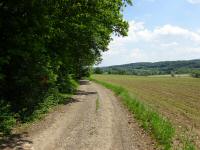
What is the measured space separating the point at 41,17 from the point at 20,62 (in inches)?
97.5

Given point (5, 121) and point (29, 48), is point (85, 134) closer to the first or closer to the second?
point (5, 121)

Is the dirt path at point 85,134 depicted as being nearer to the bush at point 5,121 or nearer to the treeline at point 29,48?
the bush at point 5,121

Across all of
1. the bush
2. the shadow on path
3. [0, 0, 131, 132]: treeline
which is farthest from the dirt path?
[0, 0, 131, 132]: treeline

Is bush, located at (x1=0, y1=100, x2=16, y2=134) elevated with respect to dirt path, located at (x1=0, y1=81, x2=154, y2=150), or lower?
elevated

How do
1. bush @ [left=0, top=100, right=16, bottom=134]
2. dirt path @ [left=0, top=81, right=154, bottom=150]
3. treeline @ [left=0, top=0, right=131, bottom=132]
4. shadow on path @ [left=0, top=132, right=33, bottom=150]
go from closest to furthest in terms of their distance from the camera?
shadow on path @ [left=0, top=132, right=33, bottom=150] → dirt path @ [left=0, top=81, right=154, bottom=150] → bush @ [left=0, top=100, right=16, bottom=134] → treeline @ [left=0, top=0, right=131, bottom=132]

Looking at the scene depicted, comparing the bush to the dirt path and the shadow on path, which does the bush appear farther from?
the dirt path

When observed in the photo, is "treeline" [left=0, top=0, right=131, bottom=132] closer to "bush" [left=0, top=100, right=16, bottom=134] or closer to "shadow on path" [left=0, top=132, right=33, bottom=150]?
"bush" [left=0, top=100, right=16, bottom=134]

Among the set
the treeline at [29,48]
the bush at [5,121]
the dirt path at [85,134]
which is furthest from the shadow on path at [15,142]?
the treeline at [29,48]

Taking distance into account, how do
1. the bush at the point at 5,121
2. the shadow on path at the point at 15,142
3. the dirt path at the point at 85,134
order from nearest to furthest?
1. the shadow on path at the point at 15,142
2. the dirt path at the point at 85,134
3. the bush at the point at 5,121

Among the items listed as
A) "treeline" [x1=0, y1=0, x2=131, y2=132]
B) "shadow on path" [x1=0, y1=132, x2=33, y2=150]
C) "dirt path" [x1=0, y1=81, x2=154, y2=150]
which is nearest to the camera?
"shadow on path" [x1=0, y1=132, x2=33, y2=150]

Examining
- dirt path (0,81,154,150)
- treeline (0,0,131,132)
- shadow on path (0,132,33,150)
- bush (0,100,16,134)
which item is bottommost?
dirt path (0,81,154,150)

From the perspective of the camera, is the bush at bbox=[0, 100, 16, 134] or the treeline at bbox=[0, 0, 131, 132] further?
the treeline at bbox=[0, 0, 131, 132]

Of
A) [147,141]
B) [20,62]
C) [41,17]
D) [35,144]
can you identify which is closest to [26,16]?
[41,17]

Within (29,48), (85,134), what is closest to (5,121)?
(85,134)
